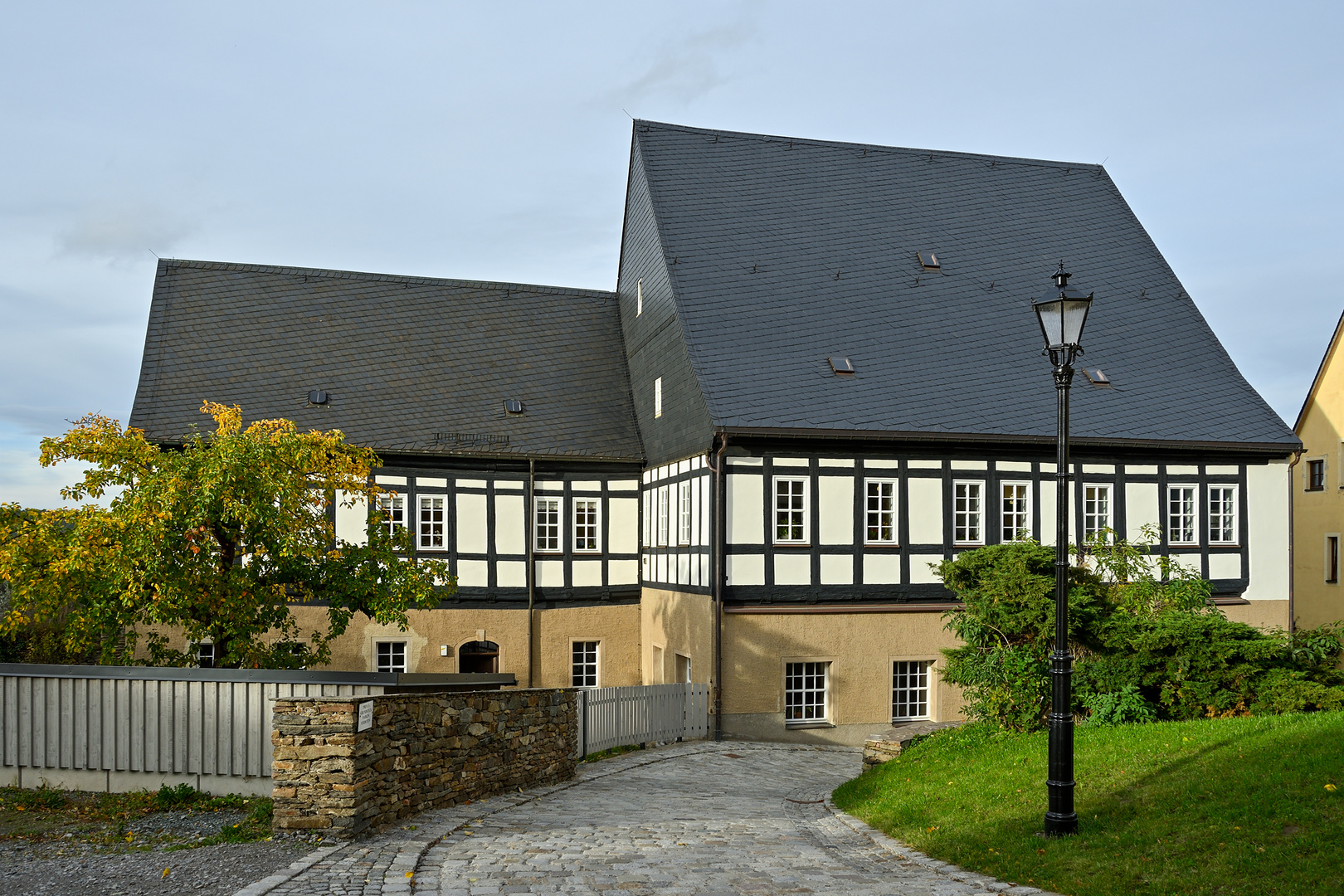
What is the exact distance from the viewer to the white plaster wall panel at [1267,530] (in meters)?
22.0

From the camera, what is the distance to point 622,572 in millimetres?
24266

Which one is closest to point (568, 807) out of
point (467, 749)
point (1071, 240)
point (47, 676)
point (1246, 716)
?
point (467, 749)

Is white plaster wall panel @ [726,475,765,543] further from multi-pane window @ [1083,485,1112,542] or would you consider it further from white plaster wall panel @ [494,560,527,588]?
multi-pane window @ [1083,485,1112,542]

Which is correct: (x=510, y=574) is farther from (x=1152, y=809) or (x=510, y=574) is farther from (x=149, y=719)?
(x=1152, y=809)

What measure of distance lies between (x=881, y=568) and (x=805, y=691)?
2446 mm

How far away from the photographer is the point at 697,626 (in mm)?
20344

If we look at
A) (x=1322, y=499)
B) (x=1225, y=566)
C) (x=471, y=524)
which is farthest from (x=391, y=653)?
(x=1322, y=499)

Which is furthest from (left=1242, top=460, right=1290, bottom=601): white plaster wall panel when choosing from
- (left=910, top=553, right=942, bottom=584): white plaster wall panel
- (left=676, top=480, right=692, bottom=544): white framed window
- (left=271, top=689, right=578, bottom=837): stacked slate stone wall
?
(left=271, top=689, right=578, bottom=837): stacked slate stone wall

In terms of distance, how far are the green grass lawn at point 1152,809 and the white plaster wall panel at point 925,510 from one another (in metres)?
7.82

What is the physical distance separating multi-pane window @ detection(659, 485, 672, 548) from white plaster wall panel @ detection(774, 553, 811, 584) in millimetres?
2995

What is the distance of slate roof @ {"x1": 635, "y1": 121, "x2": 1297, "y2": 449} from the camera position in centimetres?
2075

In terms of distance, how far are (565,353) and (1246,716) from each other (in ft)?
55.9

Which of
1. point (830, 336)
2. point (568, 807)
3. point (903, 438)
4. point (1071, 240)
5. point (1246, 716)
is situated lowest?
point (568, 807)

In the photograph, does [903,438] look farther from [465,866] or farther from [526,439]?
[465,866]
